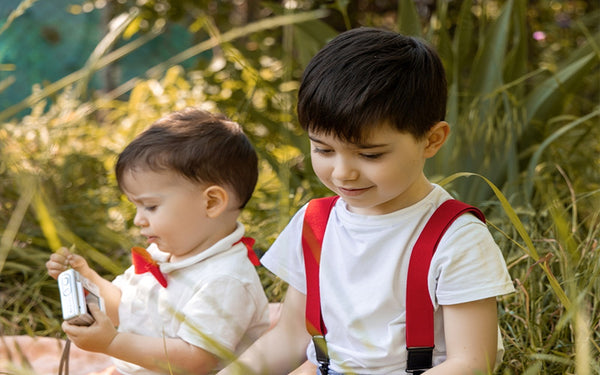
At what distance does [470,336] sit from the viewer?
133 cm

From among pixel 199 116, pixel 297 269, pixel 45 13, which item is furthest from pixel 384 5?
pixel 297 269

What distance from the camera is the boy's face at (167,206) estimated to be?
1714mm

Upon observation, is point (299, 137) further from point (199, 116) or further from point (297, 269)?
point (297, 269)

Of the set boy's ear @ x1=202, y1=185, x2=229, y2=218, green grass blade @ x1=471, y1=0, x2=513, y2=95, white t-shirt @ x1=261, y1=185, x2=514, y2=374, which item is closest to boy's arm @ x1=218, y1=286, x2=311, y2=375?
white t-shirt @ x1=261, y1=185, x2=514, y2=374

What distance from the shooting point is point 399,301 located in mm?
1413

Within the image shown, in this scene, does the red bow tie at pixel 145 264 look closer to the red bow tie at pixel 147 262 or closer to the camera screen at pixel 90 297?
the red bow tie at pixel 147 262

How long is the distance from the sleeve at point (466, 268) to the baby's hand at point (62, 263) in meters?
0.88

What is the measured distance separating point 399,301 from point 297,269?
0.93 ft

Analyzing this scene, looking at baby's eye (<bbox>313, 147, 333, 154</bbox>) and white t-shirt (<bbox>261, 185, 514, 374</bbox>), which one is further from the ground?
baby's eye (<bbox>313, 147, 333, 154</bbox>)

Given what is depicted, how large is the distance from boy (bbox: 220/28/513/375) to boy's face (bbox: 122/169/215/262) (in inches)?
15.1

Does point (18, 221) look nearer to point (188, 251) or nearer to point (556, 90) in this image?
point (188, 251)

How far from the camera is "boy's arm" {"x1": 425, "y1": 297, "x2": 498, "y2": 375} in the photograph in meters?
1.32

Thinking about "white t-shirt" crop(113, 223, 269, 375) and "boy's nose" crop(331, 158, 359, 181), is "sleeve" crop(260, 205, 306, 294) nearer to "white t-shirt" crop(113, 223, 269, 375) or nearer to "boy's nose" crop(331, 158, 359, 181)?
"white t-shirt" crop(113, 223, 269, 375)

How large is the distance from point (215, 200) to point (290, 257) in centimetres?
25
